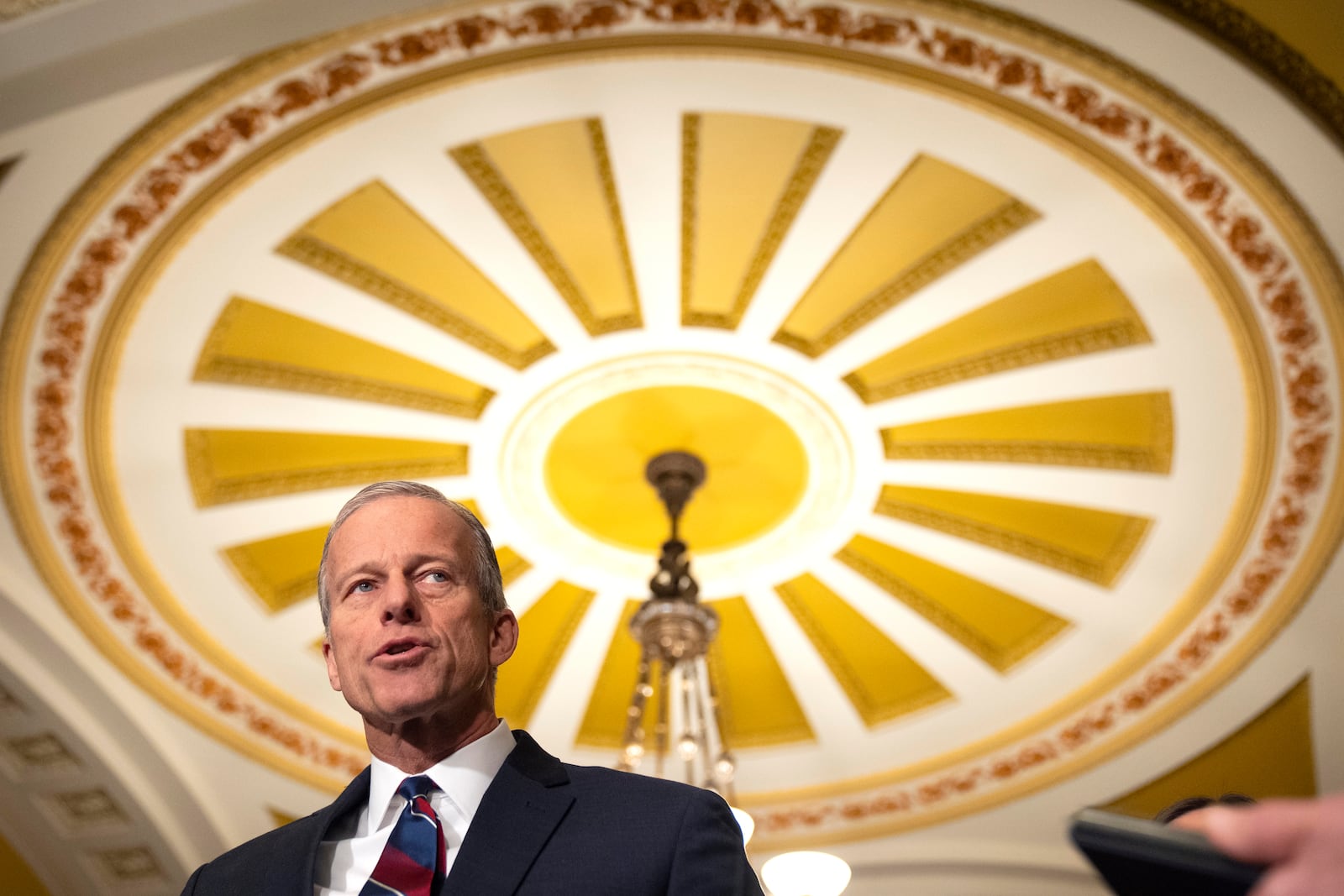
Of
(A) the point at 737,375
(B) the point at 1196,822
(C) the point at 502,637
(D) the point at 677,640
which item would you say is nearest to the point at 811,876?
(D) the point at 677,640

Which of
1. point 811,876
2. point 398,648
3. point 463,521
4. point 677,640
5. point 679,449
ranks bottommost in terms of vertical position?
point 398,648

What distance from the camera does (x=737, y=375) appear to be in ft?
17.5

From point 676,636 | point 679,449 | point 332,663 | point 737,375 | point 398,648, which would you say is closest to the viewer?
point 398,648

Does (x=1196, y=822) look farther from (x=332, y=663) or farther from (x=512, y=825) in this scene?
(x=332, y=663)

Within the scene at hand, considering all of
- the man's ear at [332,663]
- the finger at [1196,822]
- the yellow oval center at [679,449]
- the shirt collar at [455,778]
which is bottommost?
the finger at [1196,822]

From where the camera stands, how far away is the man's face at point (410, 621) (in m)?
1.40

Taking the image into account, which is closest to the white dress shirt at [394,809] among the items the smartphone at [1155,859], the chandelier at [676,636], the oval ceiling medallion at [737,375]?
the smartphone at [1155,859]

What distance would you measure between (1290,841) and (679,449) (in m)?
5.10

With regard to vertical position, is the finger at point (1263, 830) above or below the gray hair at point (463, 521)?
below

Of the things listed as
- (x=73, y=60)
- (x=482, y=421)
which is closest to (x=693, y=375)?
(x=482, y=421)

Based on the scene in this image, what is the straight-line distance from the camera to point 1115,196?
13.7 feet

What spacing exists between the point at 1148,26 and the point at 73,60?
320 centimetres

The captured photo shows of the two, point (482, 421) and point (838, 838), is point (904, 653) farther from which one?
point (482, 421)

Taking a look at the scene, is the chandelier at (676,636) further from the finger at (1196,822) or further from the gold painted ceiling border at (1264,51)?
the finger at (1196,822)
